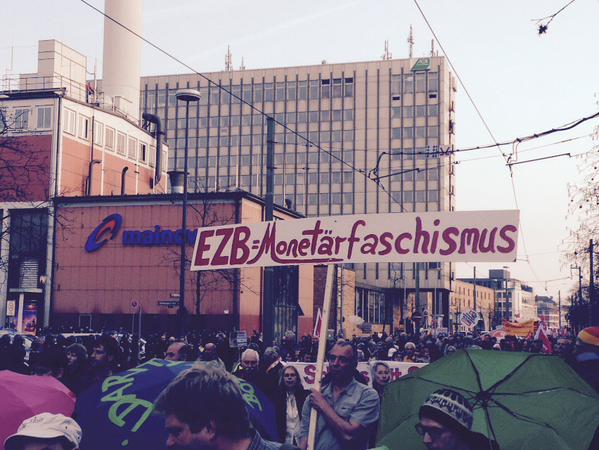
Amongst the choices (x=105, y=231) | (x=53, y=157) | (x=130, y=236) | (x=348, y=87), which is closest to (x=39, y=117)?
(x=53, y=157)

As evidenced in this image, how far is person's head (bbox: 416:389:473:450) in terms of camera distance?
327cm

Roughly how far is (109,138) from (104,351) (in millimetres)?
49921

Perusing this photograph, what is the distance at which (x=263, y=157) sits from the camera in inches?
3999

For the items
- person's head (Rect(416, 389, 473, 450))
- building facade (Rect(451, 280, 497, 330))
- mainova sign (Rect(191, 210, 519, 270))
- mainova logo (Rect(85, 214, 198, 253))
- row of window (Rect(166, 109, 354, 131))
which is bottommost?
building facade (Rect(451, 280, 497, 330))

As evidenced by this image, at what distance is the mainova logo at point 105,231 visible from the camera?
156 ft

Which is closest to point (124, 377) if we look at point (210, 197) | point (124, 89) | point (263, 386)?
point (263, 386)

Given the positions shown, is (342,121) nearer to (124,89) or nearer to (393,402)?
(124,89)

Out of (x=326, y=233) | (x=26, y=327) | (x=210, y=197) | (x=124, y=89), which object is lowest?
(x=26, y=327)

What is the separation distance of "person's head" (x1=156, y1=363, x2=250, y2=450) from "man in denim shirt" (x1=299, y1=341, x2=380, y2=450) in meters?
2.73

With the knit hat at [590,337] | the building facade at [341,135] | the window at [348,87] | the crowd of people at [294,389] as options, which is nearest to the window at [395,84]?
the building facade at [341,135]

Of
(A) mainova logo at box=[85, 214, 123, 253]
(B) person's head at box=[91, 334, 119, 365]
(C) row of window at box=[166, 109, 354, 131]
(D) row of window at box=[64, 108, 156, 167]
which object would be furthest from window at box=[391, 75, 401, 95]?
(B) person's head at box=[91, 334, 119, 365]

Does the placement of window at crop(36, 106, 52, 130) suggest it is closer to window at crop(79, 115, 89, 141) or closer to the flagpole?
window at crop(79, 115, 89, 141)

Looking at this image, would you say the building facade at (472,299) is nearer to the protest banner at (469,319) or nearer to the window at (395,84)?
the window at (395,84)

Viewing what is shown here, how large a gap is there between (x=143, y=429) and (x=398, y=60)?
97.1 m
